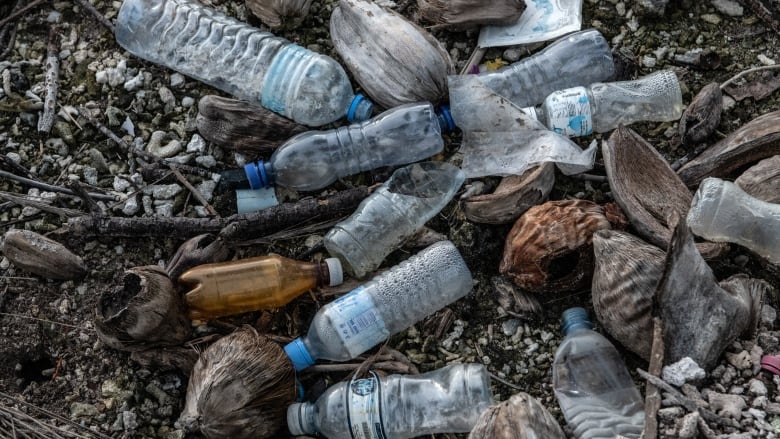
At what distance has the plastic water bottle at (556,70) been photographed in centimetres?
252

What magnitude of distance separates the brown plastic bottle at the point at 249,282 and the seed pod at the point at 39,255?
350 millimetres

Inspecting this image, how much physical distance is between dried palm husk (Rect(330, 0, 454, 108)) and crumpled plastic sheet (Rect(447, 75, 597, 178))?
0.07m

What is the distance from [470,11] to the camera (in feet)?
8.32

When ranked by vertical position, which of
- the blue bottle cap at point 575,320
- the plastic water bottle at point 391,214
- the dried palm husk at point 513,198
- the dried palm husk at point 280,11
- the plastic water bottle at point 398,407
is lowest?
the plastic water bottle at point 398,407

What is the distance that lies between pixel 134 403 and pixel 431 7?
1.47m

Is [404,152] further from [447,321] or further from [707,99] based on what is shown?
[707,99]

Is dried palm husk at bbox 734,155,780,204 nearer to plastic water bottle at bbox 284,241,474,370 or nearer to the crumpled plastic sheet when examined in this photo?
the crumpled plastic sheet

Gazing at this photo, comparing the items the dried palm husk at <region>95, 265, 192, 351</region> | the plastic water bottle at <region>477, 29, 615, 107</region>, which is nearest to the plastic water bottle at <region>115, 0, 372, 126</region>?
the plastic water bottle at <region>477, 29, 615, 107</region>

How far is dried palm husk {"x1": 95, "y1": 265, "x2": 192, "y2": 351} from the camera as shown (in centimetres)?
210

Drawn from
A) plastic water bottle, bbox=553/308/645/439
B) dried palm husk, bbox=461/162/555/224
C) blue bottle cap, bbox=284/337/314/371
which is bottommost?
blue bottle cap, bbox=284/337/314/371

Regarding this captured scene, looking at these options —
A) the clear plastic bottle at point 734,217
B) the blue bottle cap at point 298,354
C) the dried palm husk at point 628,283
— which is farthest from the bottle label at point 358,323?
the clear plastic bottle at point 734,217

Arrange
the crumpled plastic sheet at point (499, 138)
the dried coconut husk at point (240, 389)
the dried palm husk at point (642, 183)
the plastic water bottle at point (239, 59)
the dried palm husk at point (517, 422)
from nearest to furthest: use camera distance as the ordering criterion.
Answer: the dried palm husk at point (517, 422) → the dried coconut husk at point (240, 389) → the dried palm husk at point (642, 183) → the crumpled plastic sheet at point (499, 138) → the plastic water bottle at point (239, 59)

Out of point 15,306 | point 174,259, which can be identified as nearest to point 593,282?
point 174,259

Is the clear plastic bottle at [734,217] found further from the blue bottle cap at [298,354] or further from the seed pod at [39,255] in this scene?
the seed pod at [39,255]
